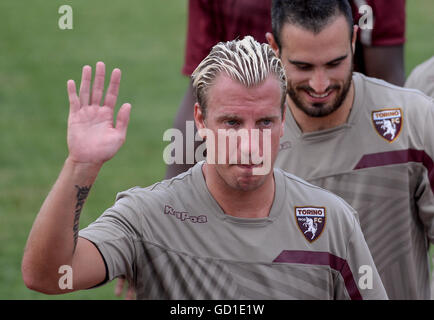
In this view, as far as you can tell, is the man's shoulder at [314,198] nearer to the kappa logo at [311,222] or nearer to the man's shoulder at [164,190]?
the kappa logo at [311,222]

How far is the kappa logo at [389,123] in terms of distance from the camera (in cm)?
509

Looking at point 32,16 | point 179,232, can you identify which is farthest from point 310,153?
point 32,16

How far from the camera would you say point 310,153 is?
513 cm

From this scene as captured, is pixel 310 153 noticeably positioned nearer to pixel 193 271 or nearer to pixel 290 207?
pixel 290 207

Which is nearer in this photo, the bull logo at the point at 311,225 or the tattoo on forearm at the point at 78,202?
the tattoo on forearm at the point at 78,202

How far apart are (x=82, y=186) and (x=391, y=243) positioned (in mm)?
2077

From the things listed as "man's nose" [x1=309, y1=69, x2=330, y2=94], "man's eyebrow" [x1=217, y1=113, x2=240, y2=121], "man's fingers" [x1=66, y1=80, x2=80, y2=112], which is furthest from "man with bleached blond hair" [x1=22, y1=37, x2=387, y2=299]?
"man's nose" [x1=309, y1=69, x2=330, y2=94]

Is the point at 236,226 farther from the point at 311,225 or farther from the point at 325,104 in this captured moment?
the point at 325,104

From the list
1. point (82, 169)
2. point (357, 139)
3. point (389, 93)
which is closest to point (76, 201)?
point (82, 169)

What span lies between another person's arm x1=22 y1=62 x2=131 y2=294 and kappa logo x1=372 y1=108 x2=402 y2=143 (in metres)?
1.74

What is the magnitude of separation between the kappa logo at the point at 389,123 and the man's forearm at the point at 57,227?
1966 mm

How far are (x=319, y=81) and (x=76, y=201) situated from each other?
1.73 metres

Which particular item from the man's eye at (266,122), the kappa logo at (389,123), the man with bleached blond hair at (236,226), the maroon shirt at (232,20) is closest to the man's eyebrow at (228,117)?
the man with bleached blond hair at (236,226)

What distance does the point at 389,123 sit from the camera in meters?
5.11
